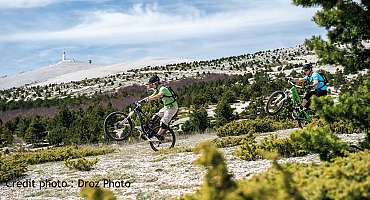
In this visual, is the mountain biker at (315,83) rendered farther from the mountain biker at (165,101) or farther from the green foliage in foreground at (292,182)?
the green foliage in foreground at (292,182)

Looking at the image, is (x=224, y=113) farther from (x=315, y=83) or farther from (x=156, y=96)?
(x=156, y=96)

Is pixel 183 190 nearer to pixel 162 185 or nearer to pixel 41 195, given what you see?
pixel 162 185

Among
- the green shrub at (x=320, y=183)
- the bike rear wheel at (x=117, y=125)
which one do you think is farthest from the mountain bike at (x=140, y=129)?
the green shrub at (x=320, y=183)

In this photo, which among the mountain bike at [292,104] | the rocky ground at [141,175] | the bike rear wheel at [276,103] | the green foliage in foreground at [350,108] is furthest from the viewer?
the bike rear wheel at [276,103]

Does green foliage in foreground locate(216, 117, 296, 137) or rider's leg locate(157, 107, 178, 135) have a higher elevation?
rider's leg locate(157, 107, 178, 135)

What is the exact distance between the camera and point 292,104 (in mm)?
16766

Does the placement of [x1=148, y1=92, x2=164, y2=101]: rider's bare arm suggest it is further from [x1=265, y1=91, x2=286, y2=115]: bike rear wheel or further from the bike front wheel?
[x1=265, y1=91, x2=286, y2=115]: bike rear wheel

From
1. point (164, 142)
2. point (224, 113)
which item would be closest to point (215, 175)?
point (164, 142)

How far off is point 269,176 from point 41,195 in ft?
21.5

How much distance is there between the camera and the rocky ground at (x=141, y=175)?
10.1 metres

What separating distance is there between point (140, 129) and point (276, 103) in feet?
15.5

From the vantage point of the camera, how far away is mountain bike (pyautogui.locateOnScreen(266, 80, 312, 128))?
1641cm

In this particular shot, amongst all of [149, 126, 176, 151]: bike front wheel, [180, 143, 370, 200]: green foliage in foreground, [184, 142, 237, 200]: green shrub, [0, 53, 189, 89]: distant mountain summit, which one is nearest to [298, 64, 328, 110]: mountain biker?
[149, 126, 176, 151]: bike front wheel

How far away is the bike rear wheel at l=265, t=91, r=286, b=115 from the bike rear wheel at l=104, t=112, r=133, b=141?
185 inches
